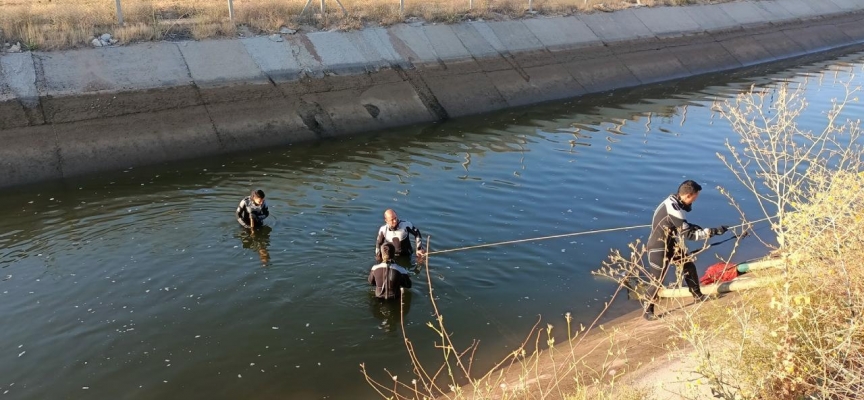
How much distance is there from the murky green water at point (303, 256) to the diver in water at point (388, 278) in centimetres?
31

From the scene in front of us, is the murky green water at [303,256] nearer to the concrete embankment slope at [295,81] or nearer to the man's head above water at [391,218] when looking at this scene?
the man's head above water at [391,218]

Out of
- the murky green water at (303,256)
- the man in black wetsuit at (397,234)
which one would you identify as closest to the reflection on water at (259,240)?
the murky green water at (303,256)

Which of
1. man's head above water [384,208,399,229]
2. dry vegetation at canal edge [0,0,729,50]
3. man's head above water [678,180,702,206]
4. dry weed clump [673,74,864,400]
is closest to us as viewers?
dry weed clump [673,74,864,400]

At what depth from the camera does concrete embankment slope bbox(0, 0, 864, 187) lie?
1639cm

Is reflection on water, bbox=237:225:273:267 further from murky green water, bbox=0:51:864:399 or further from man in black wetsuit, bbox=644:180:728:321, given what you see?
man in black wetsuit, bbox=644:180:728:321

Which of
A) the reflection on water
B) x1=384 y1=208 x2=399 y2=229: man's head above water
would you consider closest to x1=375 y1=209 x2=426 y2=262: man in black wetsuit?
x1=384 y1=208 x2=399 y2=229: man's head above water

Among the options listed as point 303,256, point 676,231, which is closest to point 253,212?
point 303,256

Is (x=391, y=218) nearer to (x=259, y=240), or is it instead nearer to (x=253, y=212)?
(x=259, y=240)

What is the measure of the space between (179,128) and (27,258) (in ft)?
21.8

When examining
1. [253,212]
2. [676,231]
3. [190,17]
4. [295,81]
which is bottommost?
[253,212]

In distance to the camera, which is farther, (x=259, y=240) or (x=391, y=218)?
(x=259, y=240)

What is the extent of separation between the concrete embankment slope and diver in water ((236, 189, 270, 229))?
5573mm

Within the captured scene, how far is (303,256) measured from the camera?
37.3 feet

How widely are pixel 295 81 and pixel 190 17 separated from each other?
475cm
